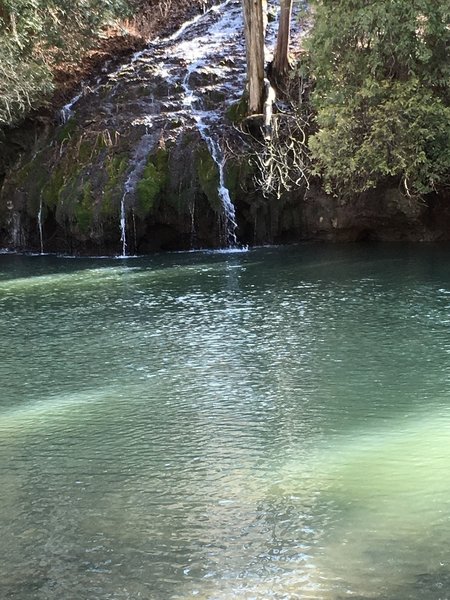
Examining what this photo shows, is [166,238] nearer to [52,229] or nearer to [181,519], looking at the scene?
[52,229]

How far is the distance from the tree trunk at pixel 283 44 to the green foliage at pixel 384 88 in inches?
196

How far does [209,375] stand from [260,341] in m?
1.76

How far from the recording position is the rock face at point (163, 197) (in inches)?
825

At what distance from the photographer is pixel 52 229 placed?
75.5 ft

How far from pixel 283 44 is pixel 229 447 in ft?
60.7

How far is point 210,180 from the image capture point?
2114 centimetres

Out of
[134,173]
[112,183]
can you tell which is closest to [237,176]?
[134,173]

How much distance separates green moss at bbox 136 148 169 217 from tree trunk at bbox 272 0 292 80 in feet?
15.6

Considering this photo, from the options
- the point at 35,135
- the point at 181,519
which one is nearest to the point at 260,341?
the point at 181,519

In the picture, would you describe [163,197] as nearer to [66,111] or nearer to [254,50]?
[254,50]

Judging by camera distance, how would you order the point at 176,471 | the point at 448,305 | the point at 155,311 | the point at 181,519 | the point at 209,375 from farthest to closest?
1. the point at 155,311
2. the point at 448,305
3. the point at 209,375
4. the point at 176,471
5. the point at 181,519

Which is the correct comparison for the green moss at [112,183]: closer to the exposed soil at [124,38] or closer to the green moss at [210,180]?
the green moss at [210,180]

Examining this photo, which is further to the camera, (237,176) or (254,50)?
(254,50)

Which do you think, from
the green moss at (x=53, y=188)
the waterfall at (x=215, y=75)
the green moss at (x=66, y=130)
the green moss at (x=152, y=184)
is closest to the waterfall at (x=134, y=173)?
the green moss at (x=152, y=184)
